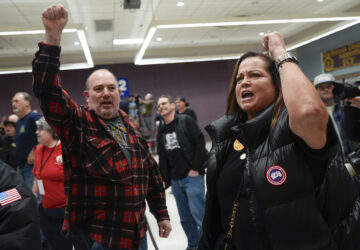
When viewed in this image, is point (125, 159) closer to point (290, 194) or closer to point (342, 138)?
point (290, 194)

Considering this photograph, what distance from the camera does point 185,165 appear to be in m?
2.96

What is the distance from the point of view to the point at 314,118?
0.85 metres

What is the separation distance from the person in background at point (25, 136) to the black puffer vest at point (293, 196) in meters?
2.70

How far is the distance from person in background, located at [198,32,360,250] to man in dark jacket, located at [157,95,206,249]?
5.66 ft

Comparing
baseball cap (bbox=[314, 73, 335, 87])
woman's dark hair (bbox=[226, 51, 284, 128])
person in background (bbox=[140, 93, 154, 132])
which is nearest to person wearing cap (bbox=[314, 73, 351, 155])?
baseball cap (bbox=[314, 73, 335, 87])

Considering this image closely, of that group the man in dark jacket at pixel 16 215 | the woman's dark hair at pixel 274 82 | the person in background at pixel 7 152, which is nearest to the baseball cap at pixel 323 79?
the woman's dark hair at pixel 274 82

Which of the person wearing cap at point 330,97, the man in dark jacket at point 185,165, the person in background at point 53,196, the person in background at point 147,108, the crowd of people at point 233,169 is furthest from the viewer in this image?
the person in background at point 147,108

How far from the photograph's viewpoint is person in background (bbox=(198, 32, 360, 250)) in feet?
2.94

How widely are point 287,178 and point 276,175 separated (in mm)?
33

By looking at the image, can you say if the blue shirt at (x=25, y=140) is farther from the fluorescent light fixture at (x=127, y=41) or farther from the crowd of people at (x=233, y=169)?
the fluorescent light fixture at (x=127, y=41)

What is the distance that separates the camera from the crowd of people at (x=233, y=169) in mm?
894

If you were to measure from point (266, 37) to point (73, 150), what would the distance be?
996 mm

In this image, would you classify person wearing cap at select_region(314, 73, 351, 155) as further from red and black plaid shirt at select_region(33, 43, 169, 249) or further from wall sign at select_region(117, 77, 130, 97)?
wall sign at select_region(117, 77, 130, 97)

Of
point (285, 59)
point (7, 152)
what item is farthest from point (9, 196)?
point (7, 152)
